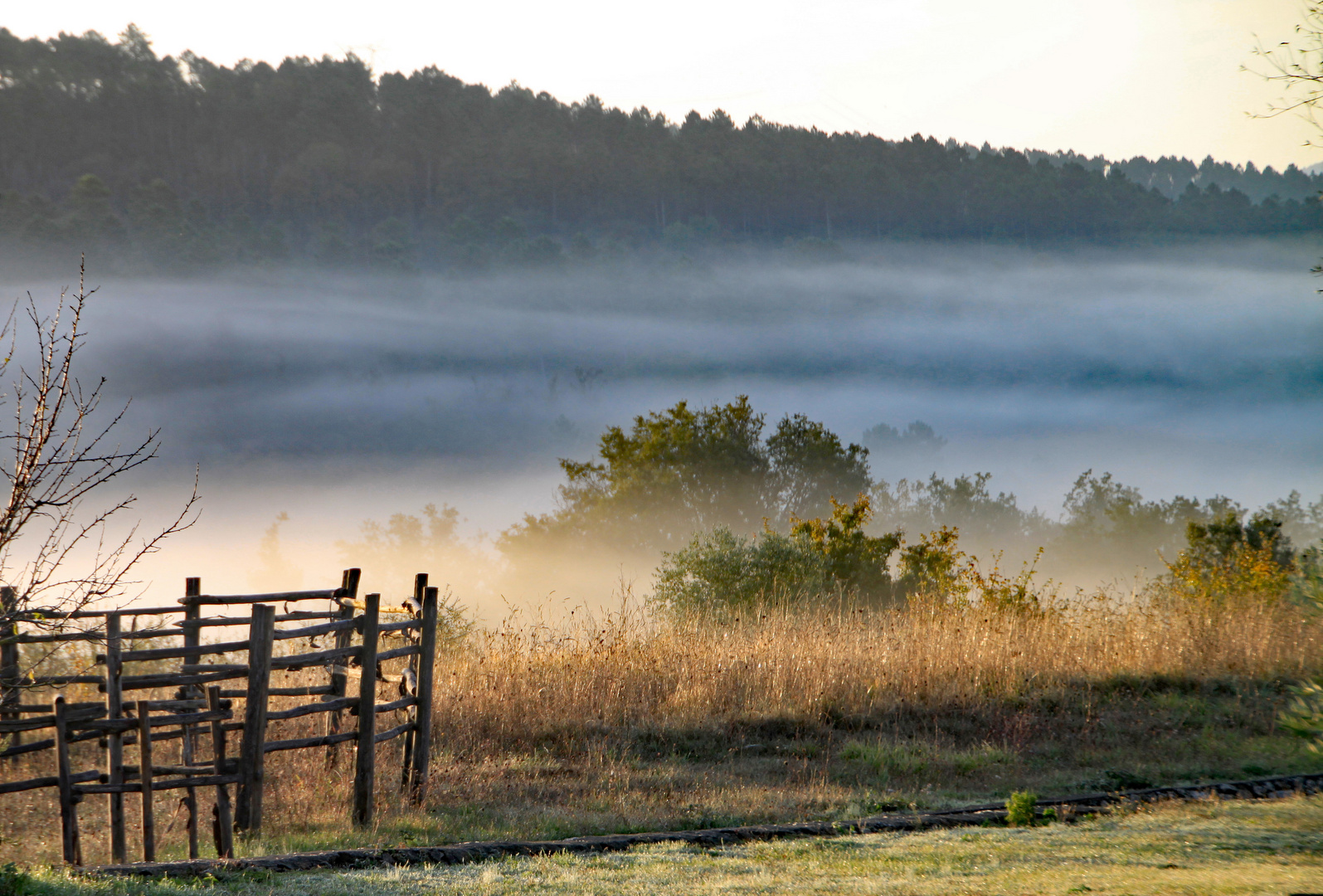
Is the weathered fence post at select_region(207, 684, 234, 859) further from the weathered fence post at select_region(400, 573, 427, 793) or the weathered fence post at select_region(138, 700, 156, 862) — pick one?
the weathered fence post at select_region(400, 573, 427, 793)

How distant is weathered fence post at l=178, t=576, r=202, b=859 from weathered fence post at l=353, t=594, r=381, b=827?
1.29 meters

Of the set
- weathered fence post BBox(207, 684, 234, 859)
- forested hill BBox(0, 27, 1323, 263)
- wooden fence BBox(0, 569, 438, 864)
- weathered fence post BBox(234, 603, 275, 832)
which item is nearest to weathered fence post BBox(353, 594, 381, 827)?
wooden fence BBox(0, 569, 438, 864)

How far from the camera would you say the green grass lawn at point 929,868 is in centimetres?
497

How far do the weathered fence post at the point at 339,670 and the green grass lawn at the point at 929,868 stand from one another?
4.15 meters

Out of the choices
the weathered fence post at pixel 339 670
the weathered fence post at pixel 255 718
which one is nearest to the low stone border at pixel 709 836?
the weathered fence post at pixel 255 718

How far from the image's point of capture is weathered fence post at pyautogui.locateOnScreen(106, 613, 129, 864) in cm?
741

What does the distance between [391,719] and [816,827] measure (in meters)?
6.66

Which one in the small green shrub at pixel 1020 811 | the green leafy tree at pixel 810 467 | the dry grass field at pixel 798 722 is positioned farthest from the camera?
the green leafy tree at pixel 810 467

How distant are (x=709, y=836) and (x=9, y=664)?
7225 millimetres

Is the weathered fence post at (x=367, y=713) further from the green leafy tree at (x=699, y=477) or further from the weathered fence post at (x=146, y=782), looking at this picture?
the green leafy tree at (x=699, y=477)

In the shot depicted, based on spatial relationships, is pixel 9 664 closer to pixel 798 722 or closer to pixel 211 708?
pixel 211 708

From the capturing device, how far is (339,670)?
10.1 meters

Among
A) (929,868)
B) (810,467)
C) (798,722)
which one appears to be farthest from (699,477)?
(929,868)

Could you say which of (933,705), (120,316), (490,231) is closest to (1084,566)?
(933,705)
